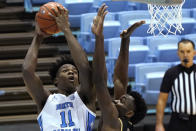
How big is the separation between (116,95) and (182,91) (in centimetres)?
135

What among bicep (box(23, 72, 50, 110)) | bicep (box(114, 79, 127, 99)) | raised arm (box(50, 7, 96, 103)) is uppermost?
raised arm (box(50, 7, 96, 103))

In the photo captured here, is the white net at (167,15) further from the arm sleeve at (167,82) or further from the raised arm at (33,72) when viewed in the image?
the raised arm at (33,72)

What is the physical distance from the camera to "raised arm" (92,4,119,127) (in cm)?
331

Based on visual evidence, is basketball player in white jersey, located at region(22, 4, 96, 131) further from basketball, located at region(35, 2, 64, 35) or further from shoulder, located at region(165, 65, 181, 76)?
shoulder, located at region(165, 65, 181, 76)

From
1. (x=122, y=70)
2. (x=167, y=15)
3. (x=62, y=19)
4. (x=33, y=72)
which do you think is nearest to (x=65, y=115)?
(x=33, y=72)

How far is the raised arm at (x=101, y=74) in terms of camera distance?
10.9 feet

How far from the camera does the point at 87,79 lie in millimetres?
3559

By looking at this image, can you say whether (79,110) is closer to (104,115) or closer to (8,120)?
(104,115)

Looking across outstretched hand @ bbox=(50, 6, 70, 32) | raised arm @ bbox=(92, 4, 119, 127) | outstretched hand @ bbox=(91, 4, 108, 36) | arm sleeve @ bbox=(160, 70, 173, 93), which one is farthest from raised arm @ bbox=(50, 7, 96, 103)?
arm sleeve @ bbox=(160, 70, 173, 93)

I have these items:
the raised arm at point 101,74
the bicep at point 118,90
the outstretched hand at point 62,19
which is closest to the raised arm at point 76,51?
the outstretched hand at point 62,19

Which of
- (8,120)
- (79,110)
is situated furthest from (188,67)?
(8,120)

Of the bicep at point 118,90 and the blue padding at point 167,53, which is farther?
the blue padding at point 167,53

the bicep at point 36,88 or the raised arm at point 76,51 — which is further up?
the raised arm at point 76,51

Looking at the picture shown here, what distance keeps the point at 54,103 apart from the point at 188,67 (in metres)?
1.91
